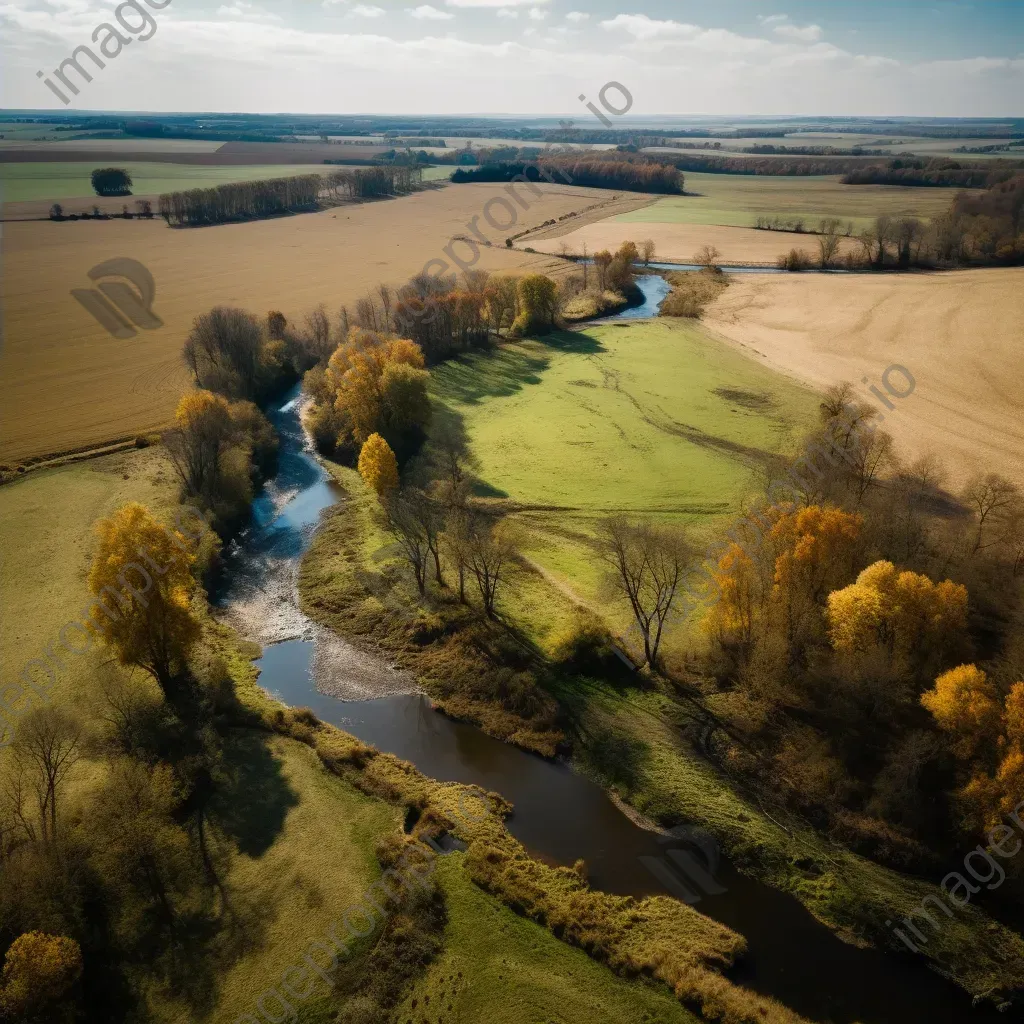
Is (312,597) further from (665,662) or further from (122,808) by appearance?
(665,662)

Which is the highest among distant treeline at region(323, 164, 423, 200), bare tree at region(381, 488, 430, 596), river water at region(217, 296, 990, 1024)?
distant treeline at region(323, 164, 423, 200)

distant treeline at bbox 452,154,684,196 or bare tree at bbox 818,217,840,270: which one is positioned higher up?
distant treeline at bbox 452,154,684,196

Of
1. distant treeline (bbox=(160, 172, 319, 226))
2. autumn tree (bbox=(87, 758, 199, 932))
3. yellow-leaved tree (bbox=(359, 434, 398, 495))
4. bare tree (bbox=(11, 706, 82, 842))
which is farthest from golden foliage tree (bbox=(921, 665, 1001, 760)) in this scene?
distant treeline (bbox=(160, 172, 319, 226))

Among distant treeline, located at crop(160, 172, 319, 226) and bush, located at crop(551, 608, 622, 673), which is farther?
distant treeline, located at crop(160, 172, 319, 226)

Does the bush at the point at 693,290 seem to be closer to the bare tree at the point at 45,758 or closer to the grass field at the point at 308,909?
the grass field at the point at 308,909

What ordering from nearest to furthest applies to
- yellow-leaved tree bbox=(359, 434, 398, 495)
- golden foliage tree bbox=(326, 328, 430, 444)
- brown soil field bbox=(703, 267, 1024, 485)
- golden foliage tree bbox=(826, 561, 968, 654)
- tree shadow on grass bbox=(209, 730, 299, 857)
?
tree shadow on grass bbox=(209, 730, 299, 857)
golden foliage tree bbox=(826, 561, 968, 654)
yellow-leaved tree bbox=(359, 434, 398, 495)
golden foliage tree bbox=(326, 328, 430, 444)
brown soil field bbox=(703, 267, 1024, 485)

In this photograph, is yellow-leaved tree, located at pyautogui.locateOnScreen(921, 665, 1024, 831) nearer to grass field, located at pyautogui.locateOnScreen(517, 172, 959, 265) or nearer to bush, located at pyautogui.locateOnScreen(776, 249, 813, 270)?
bush, located at pyautogui.locateOnScreen(776, 249, 813, 270)

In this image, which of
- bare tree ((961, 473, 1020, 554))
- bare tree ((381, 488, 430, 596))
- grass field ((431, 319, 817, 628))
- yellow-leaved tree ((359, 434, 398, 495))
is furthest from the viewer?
yellow-leaved tree ((359, 434, 398, 495))
